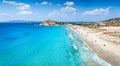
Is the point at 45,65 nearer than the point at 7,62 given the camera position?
Yes

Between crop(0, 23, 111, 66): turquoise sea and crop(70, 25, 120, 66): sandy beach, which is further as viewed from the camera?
crop(70, 25, 120, 66): sandy beach

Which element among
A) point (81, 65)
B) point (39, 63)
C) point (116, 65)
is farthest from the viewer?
point (39, 63)

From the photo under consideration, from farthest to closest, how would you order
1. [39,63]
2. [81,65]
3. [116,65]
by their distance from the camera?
[39,63], [81,65], [116,65]

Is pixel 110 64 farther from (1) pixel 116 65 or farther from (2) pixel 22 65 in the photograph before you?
(2) pixel 22 65

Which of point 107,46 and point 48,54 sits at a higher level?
point 107,46

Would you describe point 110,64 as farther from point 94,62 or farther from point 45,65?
point 45,65

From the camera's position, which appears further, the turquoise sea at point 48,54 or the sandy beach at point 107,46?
the sandy beach at point 107,46

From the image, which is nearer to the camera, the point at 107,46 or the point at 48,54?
the point at 48,54

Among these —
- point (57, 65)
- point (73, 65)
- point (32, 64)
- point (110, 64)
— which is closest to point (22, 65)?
point (32, 64)

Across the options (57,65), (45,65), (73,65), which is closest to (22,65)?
(45,65)
